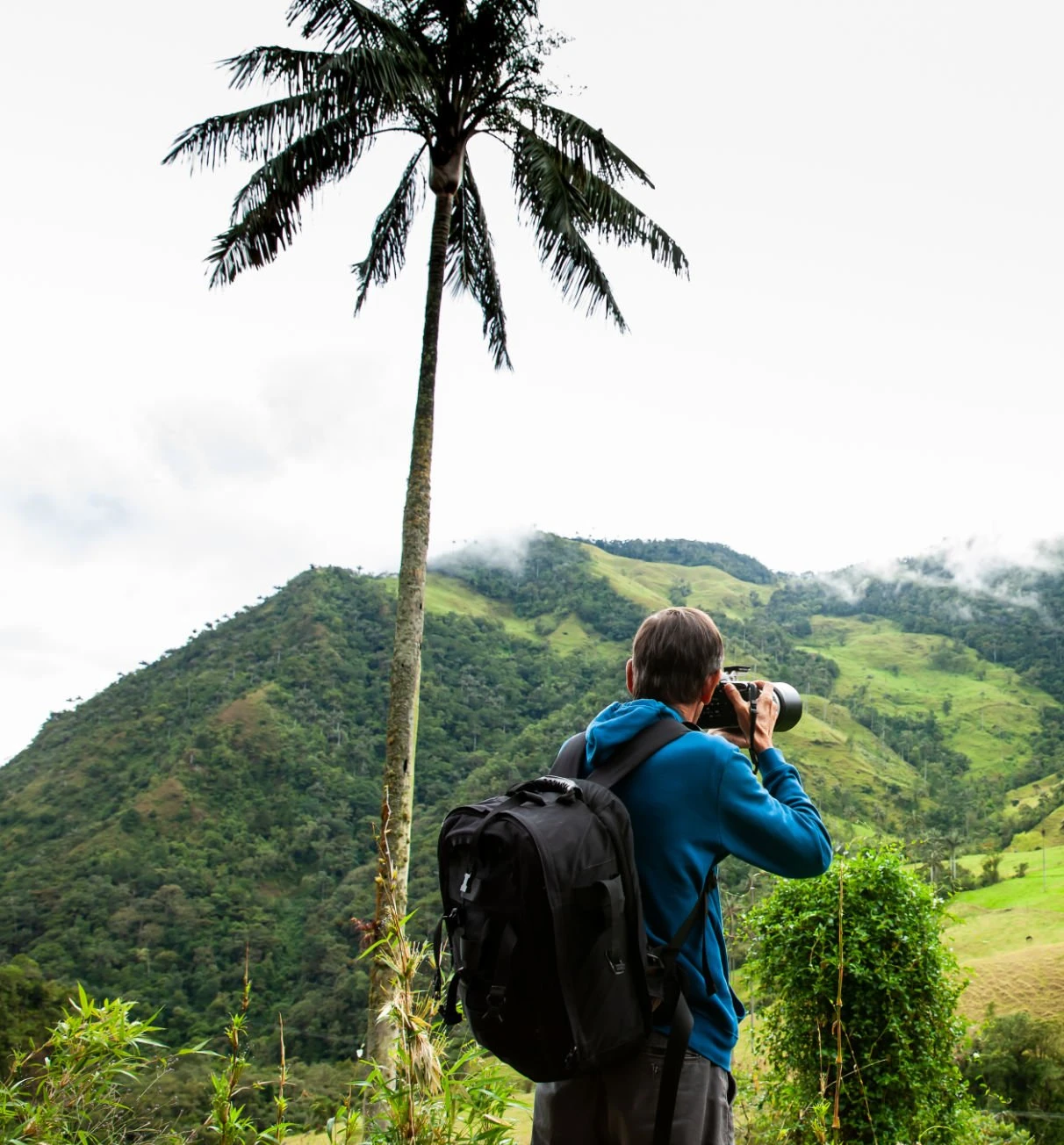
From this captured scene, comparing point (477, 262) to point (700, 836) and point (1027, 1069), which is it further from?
point (1027, 1069)

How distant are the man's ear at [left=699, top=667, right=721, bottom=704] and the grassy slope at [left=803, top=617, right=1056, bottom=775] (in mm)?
81554

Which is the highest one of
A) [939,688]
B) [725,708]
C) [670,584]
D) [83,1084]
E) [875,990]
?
[670,584]

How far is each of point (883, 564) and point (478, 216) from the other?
506 ft

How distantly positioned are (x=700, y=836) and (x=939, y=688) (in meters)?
104

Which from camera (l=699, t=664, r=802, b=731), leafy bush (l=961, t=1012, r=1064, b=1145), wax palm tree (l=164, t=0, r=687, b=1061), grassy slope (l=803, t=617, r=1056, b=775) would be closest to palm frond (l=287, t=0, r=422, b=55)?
wax palm tree (l=164, t=0, r=687, b=1061)

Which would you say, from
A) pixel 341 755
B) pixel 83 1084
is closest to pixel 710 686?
pixel 83 1084

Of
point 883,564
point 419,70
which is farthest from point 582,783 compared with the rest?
point 883,564

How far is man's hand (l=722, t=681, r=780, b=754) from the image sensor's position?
1.76 m

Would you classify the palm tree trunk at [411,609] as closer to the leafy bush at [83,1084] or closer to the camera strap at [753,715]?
the leafy bush at [83,1084]

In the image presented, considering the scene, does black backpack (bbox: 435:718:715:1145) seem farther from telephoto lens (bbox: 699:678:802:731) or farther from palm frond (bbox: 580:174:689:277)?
palm frond (bbox: 580:174:689:277)

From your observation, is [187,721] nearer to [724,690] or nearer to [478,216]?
[478,216]

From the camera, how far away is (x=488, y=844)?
4.57ft

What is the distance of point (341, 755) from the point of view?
6369 centimetres

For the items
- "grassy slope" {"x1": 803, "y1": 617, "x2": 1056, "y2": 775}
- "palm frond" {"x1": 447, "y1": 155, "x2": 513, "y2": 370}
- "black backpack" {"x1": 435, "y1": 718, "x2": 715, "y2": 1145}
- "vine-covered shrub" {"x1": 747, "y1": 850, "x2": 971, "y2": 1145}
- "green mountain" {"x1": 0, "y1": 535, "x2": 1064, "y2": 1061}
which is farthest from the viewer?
"grassy slope" {"x1": 803, "y1": 617, "x2": 1056, "y2": 775}
